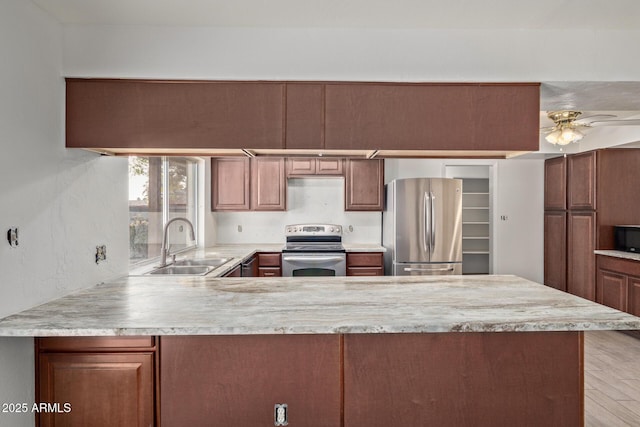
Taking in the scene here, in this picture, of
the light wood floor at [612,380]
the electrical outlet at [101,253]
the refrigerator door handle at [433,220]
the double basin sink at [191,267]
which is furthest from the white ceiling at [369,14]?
the refrigerator door handle at [433,220]

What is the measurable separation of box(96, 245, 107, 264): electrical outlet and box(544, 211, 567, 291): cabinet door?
541 cm

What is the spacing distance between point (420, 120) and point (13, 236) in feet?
6.50

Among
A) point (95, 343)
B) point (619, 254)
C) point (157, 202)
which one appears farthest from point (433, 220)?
point (95, 343)

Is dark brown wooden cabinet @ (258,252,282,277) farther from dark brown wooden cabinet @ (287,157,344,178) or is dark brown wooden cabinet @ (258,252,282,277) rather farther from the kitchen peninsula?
the kitchen peninsula

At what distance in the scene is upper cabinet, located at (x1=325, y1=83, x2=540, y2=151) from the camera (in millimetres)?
2178

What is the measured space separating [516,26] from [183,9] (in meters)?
1.72

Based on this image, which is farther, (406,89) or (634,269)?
(634,269)

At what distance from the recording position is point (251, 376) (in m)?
1.69

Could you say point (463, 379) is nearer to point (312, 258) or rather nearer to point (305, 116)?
point (305, 116)

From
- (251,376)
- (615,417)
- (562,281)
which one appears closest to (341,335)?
(251,376)

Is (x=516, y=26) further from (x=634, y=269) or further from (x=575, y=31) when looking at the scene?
(x=634, y=269)

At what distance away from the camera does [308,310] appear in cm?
182

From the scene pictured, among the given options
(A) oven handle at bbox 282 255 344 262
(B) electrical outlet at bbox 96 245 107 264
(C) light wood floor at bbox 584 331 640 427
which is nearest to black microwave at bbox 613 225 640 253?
(C) light wood floor at bbox 584 331 640 427

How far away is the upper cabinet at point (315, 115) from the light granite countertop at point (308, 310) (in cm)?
78
